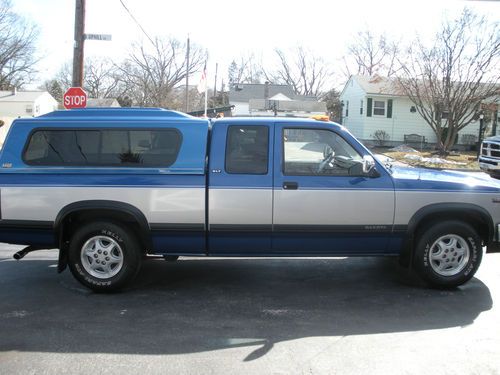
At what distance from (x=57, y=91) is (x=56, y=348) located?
8753 centimetres

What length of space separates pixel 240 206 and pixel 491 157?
14.7 meters

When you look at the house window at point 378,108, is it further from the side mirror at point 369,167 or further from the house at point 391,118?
the side mirror at point 369,167

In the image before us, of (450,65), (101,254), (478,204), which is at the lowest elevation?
(101,254)

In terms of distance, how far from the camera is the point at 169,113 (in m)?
5.45

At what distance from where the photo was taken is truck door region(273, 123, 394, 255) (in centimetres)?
516

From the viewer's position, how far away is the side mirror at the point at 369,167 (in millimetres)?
5102

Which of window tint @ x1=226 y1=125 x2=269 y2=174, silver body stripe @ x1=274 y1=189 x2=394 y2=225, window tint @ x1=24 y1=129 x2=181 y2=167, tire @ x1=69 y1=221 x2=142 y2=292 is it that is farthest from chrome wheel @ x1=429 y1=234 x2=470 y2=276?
tire @ x1=69 y1=221 x2=142 y2=292

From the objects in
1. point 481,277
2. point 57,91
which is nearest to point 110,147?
point 481,277

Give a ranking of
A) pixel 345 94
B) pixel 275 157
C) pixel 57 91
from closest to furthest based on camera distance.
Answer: pixel 275 157 < pixel 345 94 < pixel 57 91

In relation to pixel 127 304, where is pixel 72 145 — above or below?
above

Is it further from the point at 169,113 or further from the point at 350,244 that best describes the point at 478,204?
the point at 169,113

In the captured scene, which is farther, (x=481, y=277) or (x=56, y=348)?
(x=481, y=277)

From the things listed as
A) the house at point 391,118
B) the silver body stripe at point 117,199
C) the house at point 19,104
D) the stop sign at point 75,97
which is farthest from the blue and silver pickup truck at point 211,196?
the house at point 19,104

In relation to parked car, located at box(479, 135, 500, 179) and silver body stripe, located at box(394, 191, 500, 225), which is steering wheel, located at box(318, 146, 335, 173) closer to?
silver body stripe, located at box(394, 191, 500, 225)
